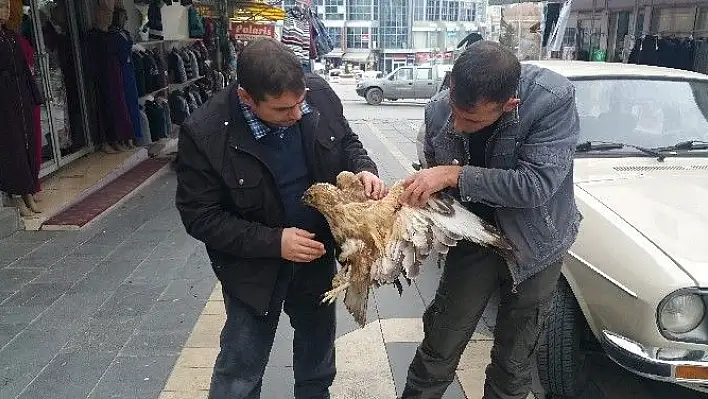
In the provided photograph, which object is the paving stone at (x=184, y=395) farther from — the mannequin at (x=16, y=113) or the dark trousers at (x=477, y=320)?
the mannequin at (x=16, y=113)

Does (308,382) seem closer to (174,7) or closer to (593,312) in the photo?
(593,312)

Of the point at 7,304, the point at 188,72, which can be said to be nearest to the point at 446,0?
the point at 188,72

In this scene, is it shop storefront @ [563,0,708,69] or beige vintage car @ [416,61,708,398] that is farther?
shop storefront @ [563,0,708,69]

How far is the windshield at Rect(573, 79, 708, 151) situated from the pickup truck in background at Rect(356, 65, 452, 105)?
19.9 meters

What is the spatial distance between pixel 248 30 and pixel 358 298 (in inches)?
421

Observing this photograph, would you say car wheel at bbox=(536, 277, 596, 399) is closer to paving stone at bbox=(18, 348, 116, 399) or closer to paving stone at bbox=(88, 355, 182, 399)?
paving stone at bbox=(88, 355, 182, 399)

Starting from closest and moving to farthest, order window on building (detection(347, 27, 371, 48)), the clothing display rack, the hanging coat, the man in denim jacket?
the man in denim jacket → the hanging coat → the clothing display rack → window on building (detection(347, 27, 371, 48))

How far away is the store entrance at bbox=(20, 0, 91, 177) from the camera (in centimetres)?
712

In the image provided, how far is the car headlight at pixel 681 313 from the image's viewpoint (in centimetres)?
262

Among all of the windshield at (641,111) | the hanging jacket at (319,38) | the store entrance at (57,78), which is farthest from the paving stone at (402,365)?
the hanging jacket at (319,38)

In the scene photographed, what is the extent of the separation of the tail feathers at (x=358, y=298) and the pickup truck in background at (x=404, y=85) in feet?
73.1

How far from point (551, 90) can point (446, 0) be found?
264 ft

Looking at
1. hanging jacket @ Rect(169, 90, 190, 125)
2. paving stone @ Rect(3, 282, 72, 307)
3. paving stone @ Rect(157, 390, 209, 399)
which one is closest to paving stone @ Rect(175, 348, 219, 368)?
paving stone @ Rect(157, 390, 209, 399)

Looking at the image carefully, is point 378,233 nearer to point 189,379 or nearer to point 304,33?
point 189,379
